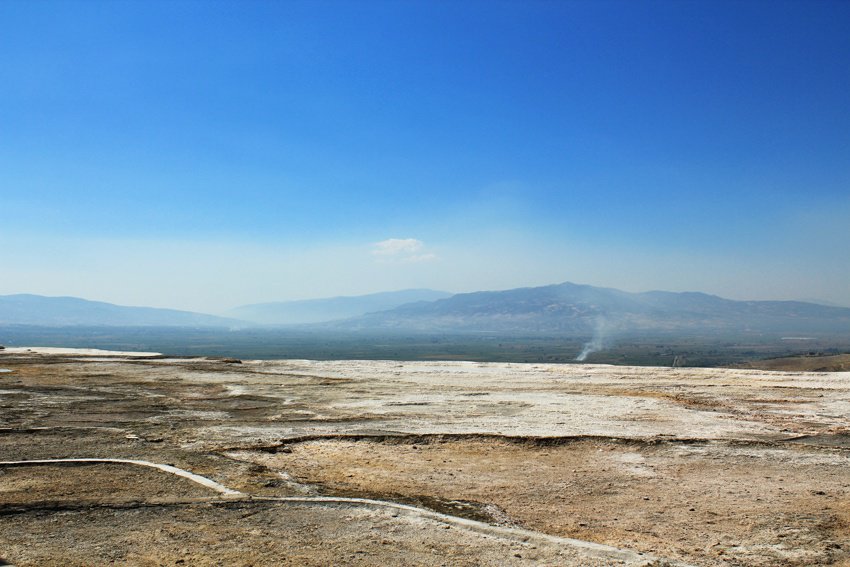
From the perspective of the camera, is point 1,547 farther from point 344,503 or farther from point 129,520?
point 344,503

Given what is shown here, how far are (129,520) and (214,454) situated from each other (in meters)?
3.10

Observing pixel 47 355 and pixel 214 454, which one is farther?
pixel 47 355

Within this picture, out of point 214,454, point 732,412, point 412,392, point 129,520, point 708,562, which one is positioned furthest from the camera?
point 412,392

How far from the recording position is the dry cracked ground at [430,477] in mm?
5941

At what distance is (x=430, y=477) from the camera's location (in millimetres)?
8672

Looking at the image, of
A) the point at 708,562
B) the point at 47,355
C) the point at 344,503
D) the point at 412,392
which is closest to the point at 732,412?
the point at 412,392

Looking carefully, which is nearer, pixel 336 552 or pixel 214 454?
pixel 336 552

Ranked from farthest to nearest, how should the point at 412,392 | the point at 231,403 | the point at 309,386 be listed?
the point at 309,386 → the point at 412,392 → the point at 231,403

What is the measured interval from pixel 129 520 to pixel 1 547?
115cm

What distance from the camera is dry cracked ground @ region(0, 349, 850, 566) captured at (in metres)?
5.94

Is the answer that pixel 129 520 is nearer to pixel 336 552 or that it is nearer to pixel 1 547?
pixel 1 547

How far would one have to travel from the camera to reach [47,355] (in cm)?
2822

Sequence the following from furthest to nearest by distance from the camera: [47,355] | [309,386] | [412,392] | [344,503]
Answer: [47,355] → [309,386] → [412,392] → [344,503]

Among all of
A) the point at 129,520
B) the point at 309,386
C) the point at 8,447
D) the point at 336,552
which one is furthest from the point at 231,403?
the point at 336,552
